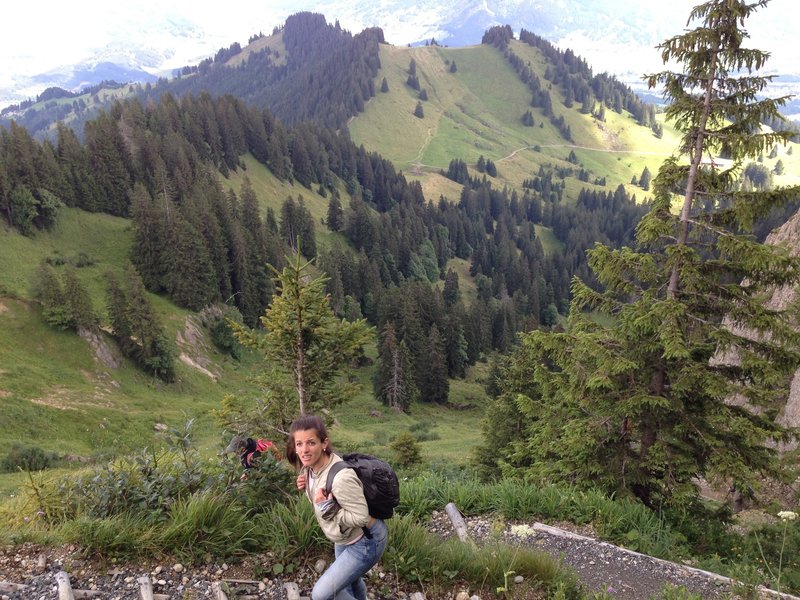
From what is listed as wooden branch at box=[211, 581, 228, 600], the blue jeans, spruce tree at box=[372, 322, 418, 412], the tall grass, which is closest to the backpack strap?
the blue jeans

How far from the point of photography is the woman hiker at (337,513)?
4.75 meters

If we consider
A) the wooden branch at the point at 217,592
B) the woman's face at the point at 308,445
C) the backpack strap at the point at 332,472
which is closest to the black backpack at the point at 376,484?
the backpack strap at the point at 332,472

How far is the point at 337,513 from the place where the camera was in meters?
4.84

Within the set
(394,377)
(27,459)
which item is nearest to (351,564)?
(27,459)

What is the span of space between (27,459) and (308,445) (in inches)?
1162

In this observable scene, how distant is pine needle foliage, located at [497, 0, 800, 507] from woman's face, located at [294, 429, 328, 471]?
24.7 feet

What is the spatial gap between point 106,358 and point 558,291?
116296 mm

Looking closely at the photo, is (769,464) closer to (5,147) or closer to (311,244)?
(5,147)

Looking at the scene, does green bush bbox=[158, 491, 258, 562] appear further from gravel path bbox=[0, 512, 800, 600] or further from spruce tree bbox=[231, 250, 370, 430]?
spruce tree bbox=[231, 250, 370, 430]

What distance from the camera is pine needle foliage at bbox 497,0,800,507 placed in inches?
391

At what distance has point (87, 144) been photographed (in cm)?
8419

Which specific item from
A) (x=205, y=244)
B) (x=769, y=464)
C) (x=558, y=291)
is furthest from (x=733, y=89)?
(x=558, y=291)

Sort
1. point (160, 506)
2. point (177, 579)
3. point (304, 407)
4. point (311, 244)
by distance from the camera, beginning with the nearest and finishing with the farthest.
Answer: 1. point (177, 579)
2. point (160, 506)
3. point (304, 407)
4. point (311, 244)

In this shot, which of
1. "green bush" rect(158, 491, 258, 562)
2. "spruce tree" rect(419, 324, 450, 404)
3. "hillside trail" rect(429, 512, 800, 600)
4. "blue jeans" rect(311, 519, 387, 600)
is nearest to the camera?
"blue jeans" rect(311, 519, 387, 600)
